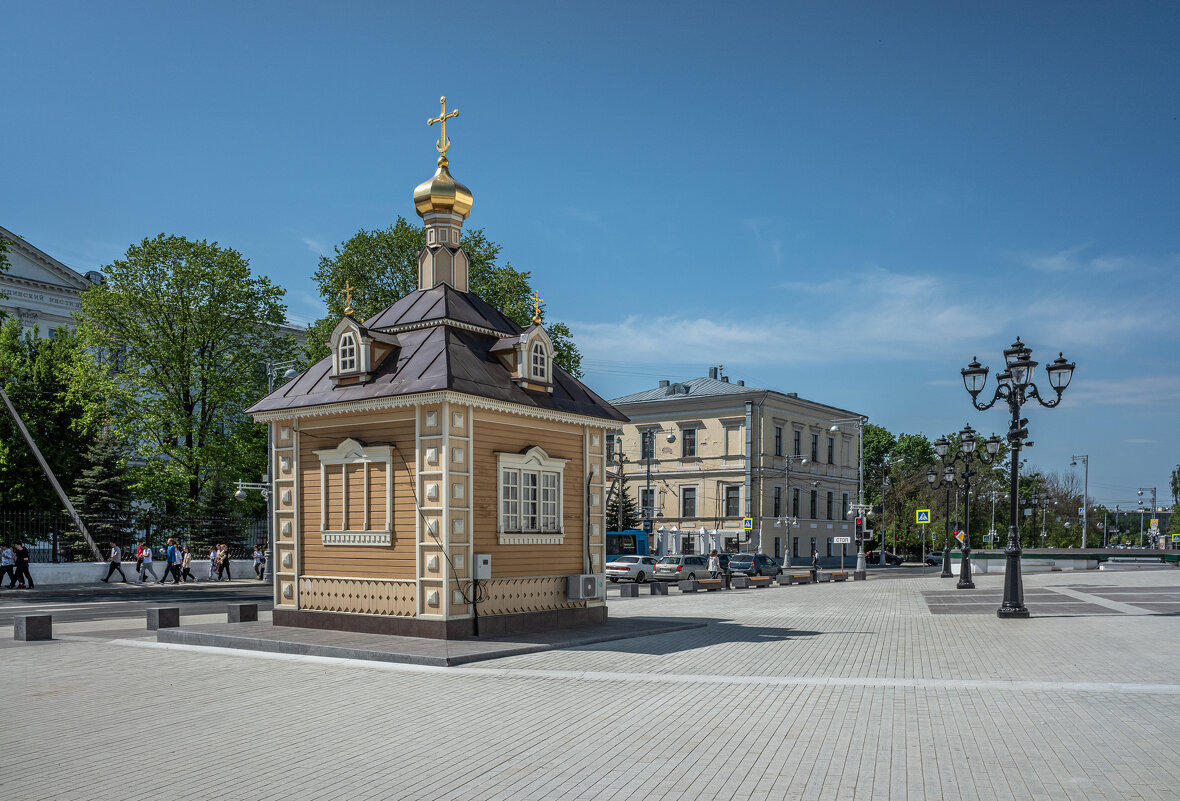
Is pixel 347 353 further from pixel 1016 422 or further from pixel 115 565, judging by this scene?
pixel 115 565

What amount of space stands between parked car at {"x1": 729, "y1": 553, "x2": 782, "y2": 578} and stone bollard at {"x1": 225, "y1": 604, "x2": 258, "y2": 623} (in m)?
24.6

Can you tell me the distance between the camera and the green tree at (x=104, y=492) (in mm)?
41469

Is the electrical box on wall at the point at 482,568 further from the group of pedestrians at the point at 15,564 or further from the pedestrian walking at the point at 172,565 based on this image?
the pedestrian walking at the point at 172,565

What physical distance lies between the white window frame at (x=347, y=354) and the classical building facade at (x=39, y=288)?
4407 centimetres

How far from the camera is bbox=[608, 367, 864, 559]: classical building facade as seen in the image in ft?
214

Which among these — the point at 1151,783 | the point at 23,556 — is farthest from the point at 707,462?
the point at 1151,783

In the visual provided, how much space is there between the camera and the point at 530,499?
18078 millimetres

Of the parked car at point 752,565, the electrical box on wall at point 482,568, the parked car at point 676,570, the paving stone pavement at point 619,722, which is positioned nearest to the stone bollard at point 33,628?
the paving stone pavement at point 619,722

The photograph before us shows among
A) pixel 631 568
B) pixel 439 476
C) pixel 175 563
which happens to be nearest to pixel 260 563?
pixel 175 563

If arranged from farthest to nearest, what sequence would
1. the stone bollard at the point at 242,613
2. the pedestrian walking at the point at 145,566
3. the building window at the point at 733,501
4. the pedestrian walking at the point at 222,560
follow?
the building window at the point at 733,501 → the pedestrian walking at the point at 222,560 → the pedestrian walking at the point at 145,566 → the stone bollard at the point at 242,613

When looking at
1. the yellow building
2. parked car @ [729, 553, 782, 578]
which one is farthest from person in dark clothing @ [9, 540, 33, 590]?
parked car @ [729, 553, 782, 578]

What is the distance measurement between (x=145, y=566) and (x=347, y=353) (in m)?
26.7

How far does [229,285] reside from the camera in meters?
40.5

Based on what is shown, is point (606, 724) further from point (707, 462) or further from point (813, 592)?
point (707, 462)
